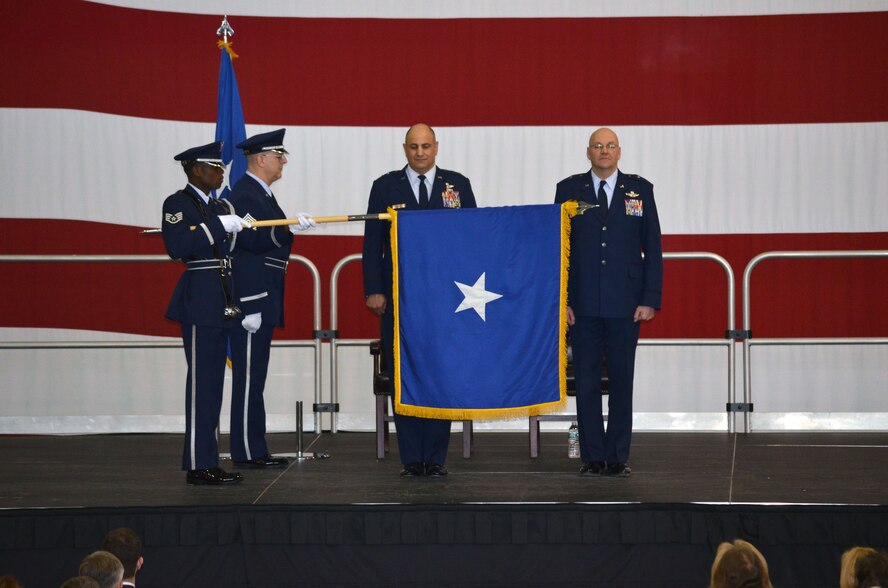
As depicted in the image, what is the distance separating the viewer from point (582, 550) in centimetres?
390

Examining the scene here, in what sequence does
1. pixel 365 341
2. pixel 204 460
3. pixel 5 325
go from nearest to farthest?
1. pixel 204 460
2. pixel 365 341
3. pixel 5 325

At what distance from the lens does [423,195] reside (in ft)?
15.9

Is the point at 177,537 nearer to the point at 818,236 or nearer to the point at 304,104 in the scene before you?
the point at 304,104

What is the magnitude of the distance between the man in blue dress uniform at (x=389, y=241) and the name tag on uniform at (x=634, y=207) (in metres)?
0.61

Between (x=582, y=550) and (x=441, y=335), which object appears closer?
(x=582, y=550)

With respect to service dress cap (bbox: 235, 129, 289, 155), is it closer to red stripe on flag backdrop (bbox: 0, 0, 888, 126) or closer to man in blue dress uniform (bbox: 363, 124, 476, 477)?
man in blue dress uniform (bbox: 363, 124, 476, 477)

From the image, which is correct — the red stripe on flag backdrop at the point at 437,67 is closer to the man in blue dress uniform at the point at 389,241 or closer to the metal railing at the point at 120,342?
the metal railing at the point at 120,342

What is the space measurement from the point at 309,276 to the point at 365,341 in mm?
708

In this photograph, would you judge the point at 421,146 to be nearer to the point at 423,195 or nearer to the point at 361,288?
the point at 423,195

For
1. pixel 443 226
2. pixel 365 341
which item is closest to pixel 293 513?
pixel 443 226

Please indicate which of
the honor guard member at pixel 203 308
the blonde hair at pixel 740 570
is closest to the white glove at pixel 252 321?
the honor guard member at pixel 203 308

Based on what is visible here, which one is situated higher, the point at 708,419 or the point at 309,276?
the point at 309,276

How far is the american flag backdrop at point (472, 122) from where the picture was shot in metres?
6.56

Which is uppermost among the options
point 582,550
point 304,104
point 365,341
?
point 304,104
